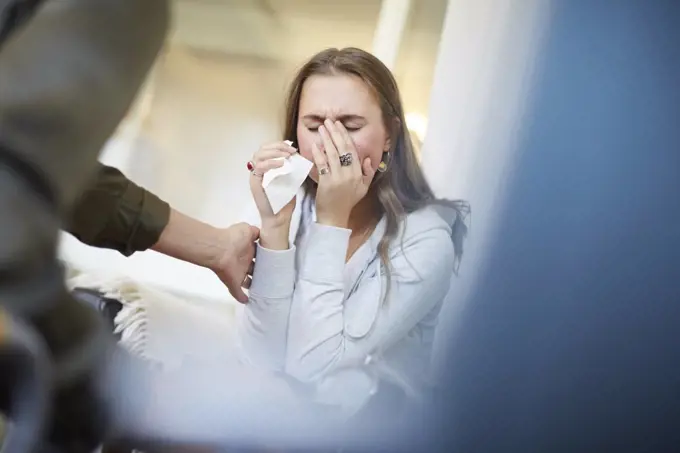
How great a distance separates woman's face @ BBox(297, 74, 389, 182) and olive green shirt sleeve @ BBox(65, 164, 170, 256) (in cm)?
14

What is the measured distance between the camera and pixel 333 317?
0.57 meters

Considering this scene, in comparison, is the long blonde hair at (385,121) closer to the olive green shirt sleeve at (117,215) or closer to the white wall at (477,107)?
the white wall at (477,107)

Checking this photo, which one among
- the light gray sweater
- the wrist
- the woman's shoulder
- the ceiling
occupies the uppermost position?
the ceiling

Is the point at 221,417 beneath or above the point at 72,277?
beneath

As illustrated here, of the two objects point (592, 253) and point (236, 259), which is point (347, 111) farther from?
point (592, 253)

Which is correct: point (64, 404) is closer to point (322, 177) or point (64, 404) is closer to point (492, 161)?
point (322, 177)

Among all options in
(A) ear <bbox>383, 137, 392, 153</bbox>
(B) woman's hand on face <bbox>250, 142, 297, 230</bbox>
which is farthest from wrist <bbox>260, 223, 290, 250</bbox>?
(A) ear <bbox>383, 137, 392, 153</bbox>

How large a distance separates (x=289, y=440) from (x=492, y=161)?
31 cm

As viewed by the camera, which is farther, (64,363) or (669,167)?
(669,167)

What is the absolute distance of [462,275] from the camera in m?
0.61

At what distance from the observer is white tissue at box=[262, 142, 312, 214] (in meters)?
0.57

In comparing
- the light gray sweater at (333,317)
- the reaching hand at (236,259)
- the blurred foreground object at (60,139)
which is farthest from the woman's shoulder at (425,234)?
the blurred foreground object at (60,139)

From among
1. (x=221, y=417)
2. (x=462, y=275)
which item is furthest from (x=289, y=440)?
→ (x=462, y=275)

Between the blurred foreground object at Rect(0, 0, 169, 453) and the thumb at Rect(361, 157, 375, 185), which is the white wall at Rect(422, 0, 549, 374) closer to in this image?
the thumb at Rect(361, 157, 375, 185)
